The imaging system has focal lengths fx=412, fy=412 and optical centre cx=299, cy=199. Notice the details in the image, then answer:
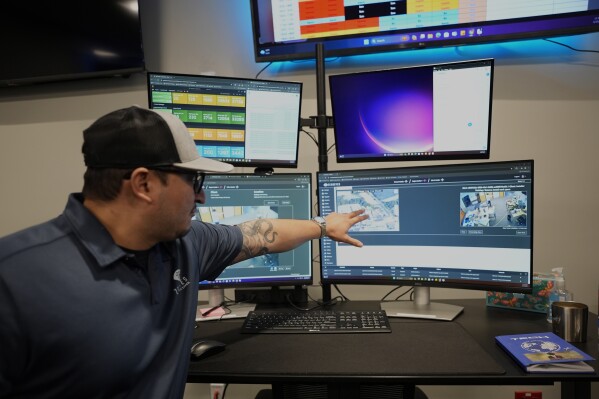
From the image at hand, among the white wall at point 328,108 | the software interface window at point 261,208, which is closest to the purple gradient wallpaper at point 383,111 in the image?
the software interface window at point 261,208

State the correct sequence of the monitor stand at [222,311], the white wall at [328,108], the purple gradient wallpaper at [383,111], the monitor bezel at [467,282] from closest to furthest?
the monitor bezel at [467,282], the purple gradient wallpaper at [383,111], the monitor stand at [222,311], the white wall at [328,108]

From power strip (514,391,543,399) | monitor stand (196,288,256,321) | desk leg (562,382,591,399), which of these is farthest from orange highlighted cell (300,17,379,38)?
power strip (514,391,543,399)

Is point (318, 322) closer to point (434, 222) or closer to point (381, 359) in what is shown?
point (381, 359)

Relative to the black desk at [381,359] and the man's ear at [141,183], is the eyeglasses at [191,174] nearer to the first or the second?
the man's ear at [141,183]

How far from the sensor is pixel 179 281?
3.71ft

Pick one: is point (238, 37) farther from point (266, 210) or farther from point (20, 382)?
point (20, 382)

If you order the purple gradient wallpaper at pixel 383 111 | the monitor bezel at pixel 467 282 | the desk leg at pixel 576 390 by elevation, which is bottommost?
the desk leg at pixel 576 390

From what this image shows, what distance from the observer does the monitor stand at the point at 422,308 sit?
153 centimetres

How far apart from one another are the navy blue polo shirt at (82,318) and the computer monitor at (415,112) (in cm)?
91

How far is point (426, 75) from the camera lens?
1.49 metres

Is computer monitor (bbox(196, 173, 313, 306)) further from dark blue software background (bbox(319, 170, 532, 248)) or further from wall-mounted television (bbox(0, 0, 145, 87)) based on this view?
wall-mounted television (bbox(0, 0, 145, 87))

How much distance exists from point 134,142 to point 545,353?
122 cm

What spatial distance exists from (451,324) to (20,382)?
1264mm

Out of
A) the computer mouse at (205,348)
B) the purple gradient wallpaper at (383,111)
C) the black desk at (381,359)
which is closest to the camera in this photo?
the black desk at (381,359)
